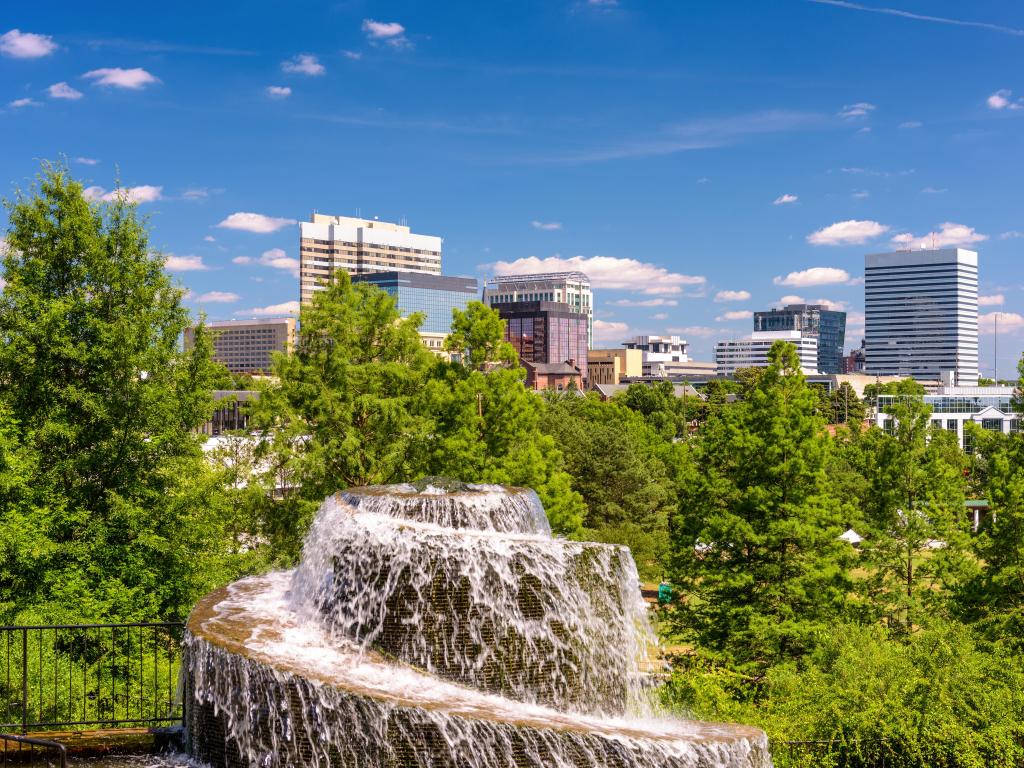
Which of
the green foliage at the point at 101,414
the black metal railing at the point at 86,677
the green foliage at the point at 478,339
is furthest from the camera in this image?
the green foliage at the point at 478,339

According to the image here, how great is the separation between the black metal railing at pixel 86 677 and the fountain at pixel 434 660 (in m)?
3.15

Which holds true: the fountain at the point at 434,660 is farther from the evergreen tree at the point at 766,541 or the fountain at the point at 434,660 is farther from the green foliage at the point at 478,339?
the green foliage at the point at 478,339

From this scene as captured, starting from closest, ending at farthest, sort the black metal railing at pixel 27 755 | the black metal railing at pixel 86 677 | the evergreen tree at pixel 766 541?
the black metal railing at pixel 27 755, the black metal railing at pixel 86 677, the evergreen tree at pixel 766 541

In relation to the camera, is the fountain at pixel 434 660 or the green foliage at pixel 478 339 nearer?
the fountain at pixel 434 660

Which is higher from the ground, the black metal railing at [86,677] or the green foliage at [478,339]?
the green foliage at [478,339]

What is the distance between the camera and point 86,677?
46.1ft

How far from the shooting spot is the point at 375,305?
26547 millimetres

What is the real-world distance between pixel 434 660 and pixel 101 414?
32.6ft

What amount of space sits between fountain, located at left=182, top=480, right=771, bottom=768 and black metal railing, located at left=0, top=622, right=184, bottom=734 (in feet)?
10.3

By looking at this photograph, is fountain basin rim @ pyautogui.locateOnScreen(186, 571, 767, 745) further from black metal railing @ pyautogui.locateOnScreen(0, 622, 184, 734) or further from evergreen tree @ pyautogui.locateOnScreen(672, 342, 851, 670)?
evergreen tree @ pyautogui.locateOnScreen(672, 342, 851, 670)

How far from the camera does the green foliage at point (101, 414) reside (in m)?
16.5

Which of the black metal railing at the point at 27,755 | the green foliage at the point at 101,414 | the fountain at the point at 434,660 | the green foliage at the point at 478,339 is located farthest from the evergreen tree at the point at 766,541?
the black metal railing at the point at 27,755

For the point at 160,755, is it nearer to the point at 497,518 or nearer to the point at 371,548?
the point at 371,548

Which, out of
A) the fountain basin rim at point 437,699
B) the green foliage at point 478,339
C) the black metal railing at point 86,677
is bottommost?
the black metal railing at point 86,677
